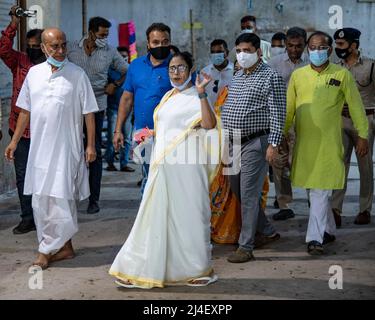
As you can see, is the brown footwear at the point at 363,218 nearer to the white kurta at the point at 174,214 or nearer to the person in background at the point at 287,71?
the person in background at the point at 287,71

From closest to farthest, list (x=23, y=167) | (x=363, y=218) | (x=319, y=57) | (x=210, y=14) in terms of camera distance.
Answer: (x=319, y=57) → (x=23, y=167) → (x=363, y=218) → (x=210, y=14)

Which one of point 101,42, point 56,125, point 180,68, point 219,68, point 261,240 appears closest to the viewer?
point 180,68

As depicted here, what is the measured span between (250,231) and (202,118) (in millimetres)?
1264

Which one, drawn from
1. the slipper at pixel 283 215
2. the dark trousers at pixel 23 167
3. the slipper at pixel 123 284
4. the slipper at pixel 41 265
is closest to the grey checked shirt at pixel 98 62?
the dark trousers at pixel 23 167

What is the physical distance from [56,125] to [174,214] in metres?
1.34

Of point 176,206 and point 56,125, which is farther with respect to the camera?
point 56,125

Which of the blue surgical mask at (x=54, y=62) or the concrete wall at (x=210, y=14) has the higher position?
the concrete wall at (x=210, y=14)

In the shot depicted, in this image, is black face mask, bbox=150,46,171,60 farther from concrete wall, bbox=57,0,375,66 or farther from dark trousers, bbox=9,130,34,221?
concrete wall, bbox=57,0,375,66

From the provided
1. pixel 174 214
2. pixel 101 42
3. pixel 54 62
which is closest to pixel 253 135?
pixel 174 214

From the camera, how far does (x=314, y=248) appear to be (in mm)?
7320

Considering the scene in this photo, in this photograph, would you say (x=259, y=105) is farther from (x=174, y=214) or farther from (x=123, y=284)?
(x=123, y=284)

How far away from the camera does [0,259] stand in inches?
286

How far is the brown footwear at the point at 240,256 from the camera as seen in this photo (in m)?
7.01

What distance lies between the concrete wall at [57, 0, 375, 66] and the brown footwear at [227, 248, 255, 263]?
605 inches
